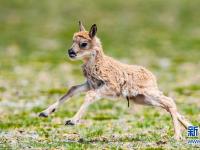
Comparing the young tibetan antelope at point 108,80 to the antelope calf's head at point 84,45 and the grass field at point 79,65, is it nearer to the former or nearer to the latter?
the antelope calf's head at point 84,45

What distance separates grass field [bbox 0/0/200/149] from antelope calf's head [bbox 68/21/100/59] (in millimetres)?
2378

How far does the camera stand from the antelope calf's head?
709 inches

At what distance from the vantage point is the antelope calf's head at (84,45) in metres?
18.0

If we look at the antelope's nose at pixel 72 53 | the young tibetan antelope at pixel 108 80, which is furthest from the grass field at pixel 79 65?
the antelope's nose at pixel 72 53

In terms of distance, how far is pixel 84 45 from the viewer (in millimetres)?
18172

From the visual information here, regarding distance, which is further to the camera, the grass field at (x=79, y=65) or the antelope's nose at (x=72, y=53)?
the grass field at (x=79, y=65)

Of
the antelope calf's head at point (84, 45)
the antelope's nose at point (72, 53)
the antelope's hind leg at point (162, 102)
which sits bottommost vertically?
the antelope's hind leg at point (162, 102)

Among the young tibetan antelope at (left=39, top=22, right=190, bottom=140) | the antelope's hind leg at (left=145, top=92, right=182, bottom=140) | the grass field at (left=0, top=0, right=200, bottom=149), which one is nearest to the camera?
the young tibetan antelope at (left=39, top=22, right=190, bottom=140)

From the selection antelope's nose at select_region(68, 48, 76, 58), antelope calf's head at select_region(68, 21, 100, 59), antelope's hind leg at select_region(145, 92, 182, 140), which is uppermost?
antelope calf's head at select_region(68, 21, 100, 59)

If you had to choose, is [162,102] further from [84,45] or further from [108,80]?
[84,45]

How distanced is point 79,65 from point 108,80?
2708 centimetres

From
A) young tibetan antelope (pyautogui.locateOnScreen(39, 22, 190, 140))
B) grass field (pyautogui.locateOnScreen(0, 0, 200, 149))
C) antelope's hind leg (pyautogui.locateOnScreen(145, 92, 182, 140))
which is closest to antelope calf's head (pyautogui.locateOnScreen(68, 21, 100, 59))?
young tibetan antelope (pyautogui.locateOnScreen(39, 22, 190, 140))

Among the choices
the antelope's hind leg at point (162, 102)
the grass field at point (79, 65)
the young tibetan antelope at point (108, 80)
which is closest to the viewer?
the young tibetan antelope at point (108, 80)

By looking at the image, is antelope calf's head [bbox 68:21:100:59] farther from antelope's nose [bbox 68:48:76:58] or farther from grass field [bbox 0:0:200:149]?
grass field [bbox 0:0:200:149]
